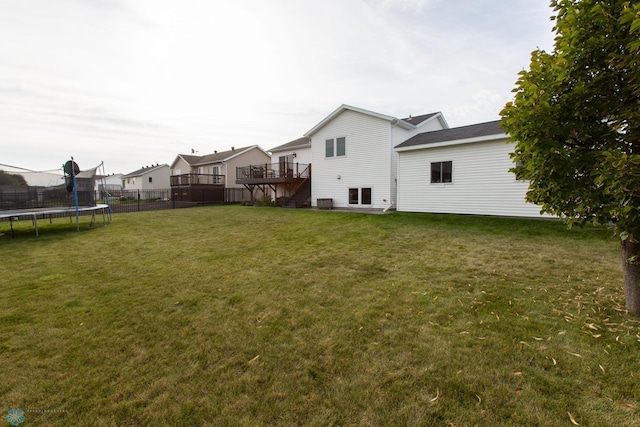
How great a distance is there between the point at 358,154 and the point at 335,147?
1832mm

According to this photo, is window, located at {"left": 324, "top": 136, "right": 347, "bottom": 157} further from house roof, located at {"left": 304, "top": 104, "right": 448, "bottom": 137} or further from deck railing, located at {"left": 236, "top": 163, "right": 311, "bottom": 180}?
deck railing, located at {"left": 236, "top": 163, "right": 311, "bottom": 180}

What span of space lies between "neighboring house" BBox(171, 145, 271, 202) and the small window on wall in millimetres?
8256

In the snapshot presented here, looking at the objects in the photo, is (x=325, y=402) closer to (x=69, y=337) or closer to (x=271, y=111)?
(x=69, y=337)

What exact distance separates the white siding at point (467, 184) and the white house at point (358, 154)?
4.15 ft

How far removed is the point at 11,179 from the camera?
926cm

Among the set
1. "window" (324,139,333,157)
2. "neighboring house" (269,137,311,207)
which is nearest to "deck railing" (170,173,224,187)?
"neighboring house" (269,137,311,207)

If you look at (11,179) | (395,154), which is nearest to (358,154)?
(395,154)

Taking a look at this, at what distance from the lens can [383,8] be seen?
10977 mm

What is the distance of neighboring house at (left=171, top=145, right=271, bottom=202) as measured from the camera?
25.1 m

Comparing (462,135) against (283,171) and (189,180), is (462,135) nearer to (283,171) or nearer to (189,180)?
(283,171)

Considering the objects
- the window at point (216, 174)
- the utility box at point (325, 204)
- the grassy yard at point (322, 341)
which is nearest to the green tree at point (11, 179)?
the grassy yard at point (322, 341)

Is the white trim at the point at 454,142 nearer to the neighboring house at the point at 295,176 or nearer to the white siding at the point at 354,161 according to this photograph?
the white siding at the point at 354,161

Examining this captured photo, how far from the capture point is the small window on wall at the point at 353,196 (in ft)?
54.1

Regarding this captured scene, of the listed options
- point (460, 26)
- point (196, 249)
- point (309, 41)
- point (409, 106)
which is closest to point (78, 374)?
point (196, 249)
